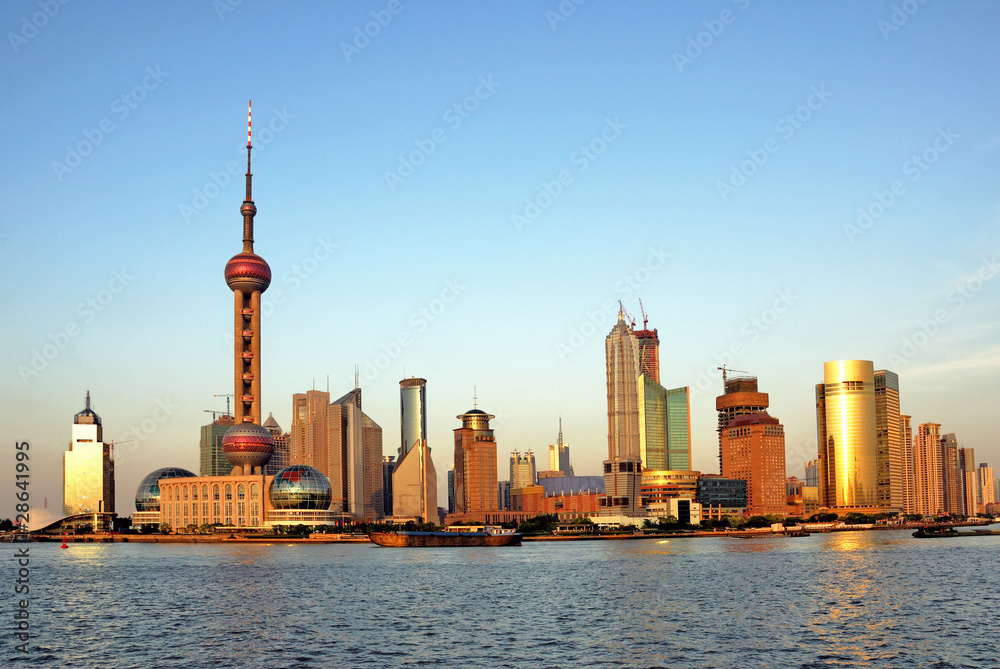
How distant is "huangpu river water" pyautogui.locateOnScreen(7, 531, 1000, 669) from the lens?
66.7 metres

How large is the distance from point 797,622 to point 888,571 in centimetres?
6127

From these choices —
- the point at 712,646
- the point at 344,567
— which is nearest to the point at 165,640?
the point at 712,646

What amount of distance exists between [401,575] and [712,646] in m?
75.5

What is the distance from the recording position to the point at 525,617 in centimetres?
8656

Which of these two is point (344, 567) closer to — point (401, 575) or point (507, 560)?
point (401, 575)

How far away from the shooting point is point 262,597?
346 ft

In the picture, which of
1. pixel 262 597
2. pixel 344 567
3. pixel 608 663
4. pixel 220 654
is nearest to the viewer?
pixel 608 663

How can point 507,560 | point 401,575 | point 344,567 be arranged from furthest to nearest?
point 507,560
point 344,567
point 401,575

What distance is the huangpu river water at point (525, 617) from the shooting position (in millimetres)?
66688

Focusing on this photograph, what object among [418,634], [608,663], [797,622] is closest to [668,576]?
[797,622]

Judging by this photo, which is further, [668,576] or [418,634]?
[668,576]

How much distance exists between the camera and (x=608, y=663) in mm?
63781

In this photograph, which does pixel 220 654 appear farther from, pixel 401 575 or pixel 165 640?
pixel 401 575

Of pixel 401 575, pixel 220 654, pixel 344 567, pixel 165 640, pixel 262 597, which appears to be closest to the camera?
pixel 220 654
